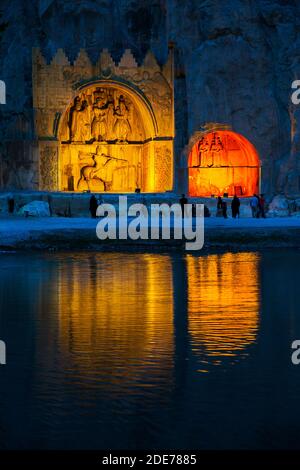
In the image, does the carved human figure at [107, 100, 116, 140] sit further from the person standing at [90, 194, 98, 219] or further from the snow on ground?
the snow on ground

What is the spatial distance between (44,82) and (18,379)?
29954 millimetres

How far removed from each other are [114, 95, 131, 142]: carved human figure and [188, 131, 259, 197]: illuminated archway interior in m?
3.11

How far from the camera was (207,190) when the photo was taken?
1494 inches

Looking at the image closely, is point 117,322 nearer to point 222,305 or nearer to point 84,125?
point 222,305

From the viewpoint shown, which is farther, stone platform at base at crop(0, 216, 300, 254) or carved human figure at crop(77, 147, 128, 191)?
carved human figure at crop(77, 147, 128, 191)

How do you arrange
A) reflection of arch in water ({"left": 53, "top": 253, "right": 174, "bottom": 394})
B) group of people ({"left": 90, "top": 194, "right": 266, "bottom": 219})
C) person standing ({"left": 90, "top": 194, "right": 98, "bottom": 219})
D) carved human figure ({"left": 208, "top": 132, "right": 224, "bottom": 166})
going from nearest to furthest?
reflection of arch in water ({"left": 53, "top": 253, "right": 174, "bottom": 394})
person standing ({"left": 90, "top": 194, "right": 98, "bottom": 219})
group of people ({"left": 90, "top": 194, "right": 266, "bottom": 219})
carved human figure ({"left": 208, "top": 132, "right": 224, "bottom": 166})

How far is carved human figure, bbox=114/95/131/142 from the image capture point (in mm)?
38156

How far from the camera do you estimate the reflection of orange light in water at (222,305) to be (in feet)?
30.5

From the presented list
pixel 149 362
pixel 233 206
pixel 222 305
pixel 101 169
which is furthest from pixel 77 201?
pixel 149 362

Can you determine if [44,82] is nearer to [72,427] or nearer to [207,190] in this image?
[207,190]

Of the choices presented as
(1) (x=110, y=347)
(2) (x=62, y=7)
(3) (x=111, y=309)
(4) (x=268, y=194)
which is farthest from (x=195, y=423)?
(2) (x=62, y=7)

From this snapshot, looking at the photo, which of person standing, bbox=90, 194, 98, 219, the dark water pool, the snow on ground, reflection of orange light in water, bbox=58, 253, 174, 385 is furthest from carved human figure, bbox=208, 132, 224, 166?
the dark water pool

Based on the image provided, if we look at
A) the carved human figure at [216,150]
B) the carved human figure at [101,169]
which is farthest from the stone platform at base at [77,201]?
the carved human figure at [101,169]
